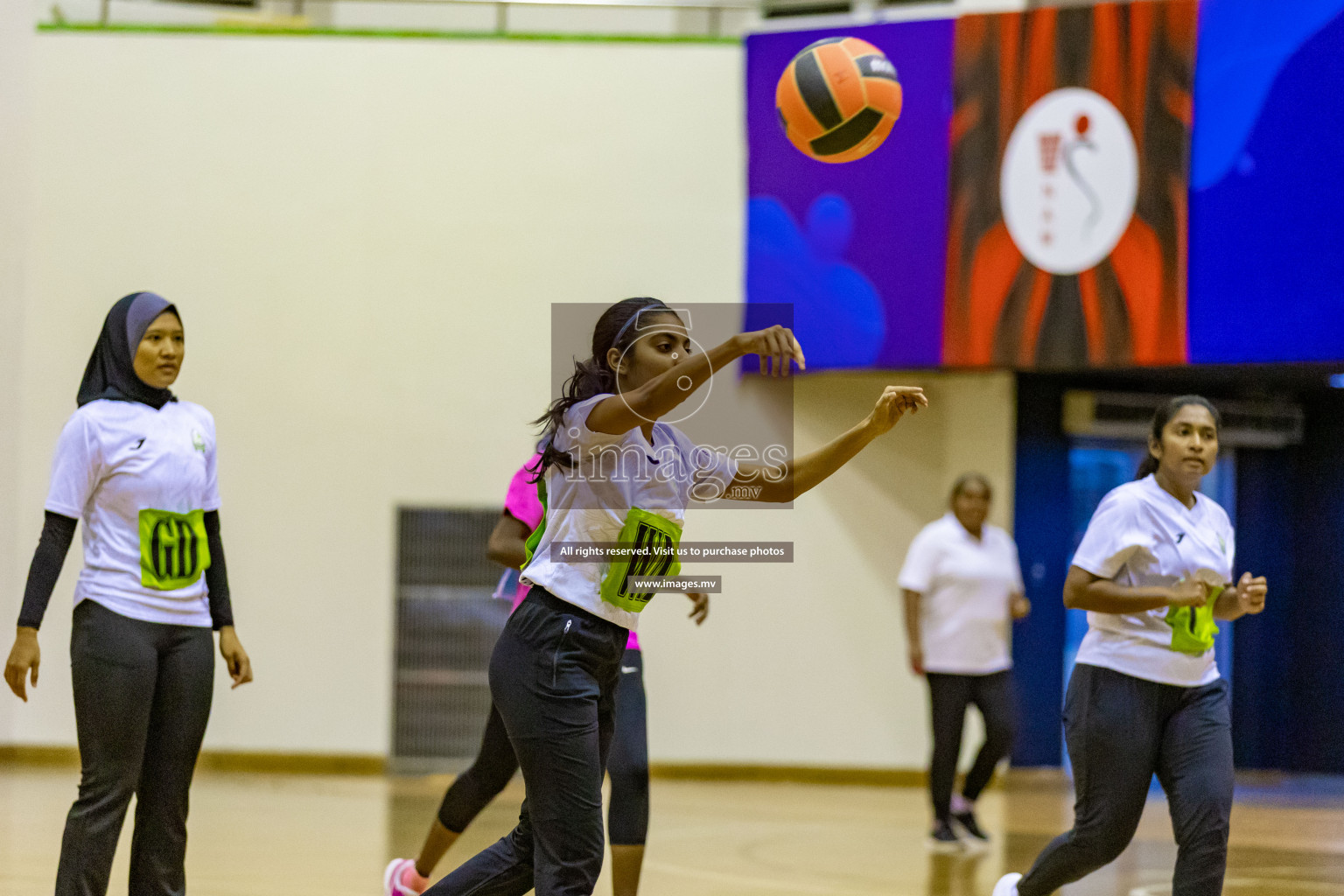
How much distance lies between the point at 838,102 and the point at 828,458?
80.2 inches

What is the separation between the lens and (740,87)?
9.16 meters

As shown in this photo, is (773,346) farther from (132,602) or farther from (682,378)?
(132,602)

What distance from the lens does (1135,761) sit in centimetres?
396

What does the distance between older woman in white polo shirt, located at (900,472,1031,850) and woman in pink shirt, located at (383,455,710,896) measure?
286cm

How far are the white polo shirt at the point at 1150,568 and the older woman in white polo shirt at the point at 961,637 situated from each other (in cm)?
296

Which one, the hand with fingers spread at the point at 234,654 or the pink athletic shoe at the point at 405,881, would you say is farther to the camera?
the pink athletic shoe at the point at 405,881

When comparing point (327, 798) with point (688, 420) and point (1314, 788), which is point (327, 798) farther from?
point (1314, 788)

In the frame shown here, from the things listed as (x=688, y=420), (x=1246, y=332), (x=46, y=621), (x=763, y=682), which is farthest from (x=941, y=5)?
(x=46, y=621)

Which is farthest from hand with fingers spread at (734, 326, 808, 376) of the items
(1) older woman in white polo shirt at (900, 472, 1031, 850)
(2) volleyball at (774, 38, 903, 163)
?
(1) older woman in white polo shirt at (900, 472, 1031, 850)

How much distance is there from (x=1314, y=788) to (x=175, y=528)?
843 cm

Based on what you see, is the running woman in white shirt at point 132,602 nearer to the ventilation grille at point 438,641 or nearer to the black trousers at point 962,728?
the black trousers at point 962,728

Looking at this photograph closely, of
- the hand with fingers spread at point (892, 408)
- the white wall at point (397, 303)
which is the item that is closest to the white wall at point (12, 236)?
the white wall at point (397, 303)

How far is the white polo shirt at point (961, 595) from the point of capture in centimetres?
713

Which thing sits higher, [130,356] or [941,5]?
[941,5]
